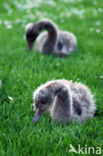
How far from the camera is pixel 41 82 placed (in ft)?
15.8

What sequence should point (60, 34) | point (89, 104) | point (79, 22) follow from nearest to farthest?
1. point (89, 104)
2. point (60, 34)
3. point (79, 22)

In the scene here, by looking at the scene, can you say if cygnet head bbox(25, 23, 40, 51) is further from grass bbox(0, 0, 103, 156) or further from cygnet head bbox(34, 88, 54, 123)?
cygnet head bbox(34, 88, 54, 123)

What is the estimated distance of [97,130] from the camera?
352cm

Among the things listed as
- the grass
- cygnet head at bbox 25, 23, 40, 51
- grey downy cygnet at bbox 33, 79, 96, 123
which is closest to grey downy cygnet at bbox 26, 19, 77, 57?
cygnet head at bbox 25, 23, 40, 51

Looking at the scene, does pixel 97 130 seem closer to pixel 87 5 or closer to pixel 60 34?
pixel 60 34

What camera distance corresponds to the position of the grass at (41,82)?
3.20 m

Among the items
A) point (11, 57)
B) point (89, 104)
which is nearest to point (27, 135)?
point (89, 104)

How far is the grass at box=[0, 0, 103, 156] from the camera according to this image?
3201 millimetres

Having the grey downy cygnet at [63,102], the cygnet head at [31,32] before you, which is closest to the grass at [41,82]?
the grey downy cygnet at [63,102]

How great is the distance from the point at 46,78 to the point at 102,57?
2.17 metres

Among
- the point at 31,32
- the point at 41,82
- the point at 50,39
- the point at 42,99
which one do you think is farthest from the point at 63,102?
the point at 50,39

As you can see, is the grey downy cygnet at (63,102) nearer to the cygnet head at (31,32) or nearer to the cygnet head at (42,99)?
the cygnet head at (42,99)

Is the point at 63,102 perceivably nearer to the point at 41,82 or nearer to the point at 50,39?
the point at 41,82

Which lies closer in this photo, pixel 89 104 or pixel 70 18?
pixel 89 104
